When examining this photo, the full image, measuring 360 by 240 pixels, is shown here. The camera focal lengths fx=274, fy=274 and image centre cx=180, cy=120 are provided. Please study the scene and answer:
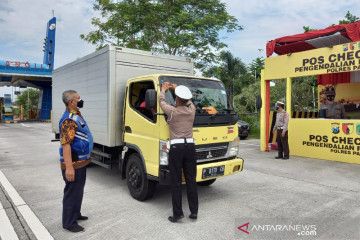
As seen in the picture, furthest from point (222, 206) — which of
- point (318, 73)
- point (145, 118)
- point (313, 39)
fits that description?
point (313, 39)

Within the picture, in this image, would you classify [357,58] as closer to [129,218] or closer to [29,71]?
[129,218]

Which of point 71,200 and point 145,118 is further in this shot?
point 145,118

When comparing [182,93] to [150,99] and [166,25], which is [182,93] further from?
[166,25]

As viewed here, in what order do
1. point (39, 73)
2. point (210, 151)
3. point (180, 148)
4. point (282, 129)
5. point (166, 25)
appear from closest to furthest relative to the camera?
point (180, 148)
point (210, 151)
point (282, 129)
point (166, 25)
point (39, 73)

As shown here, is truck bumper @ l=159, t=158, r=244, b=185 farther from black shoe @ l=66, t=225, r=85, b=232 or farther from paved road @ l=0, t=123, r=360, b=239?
black shoe @ l=66, t=225, r=85, b=232

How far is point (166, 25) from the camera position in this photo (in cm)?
1700

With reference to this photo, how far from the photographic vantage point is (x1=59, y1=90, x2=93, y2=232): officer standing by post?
11.4ft

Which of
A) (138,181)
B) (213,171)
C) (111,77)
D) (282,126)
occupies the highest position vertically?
(111,77)

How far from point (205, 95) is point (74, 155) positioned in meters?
2.38

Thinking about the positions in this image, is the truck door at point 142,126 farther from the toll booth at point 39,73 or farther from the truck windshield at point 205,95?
the toll booth at point 39,73

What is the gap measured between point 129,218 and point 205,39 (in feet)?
50.1

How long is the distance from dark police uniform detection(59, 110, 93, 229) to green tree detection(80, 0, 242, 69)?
44.1ft

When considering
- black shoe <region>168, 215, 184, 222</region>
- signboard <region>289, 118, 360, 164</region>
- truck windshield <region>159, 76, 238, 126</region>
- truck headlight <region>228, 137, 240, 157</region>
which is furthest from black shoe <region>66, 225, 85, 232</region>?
signboard <region>289, 118, 360, 164</region>

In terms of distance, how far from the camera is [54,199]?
4.89m
